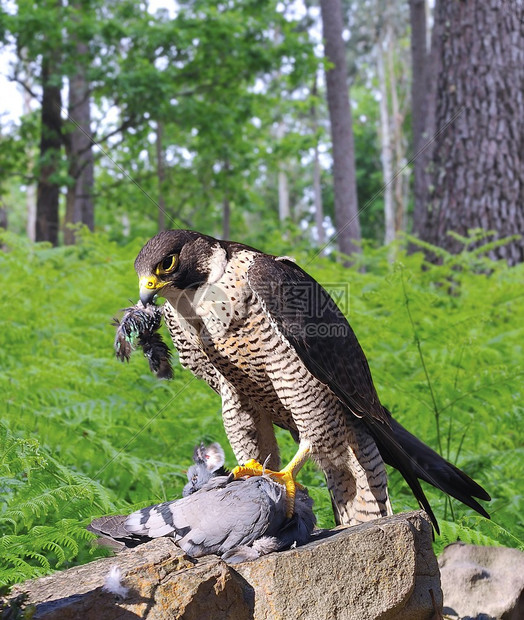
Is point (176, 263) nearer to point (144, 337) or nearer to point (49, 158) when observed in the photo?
point (144, 337)

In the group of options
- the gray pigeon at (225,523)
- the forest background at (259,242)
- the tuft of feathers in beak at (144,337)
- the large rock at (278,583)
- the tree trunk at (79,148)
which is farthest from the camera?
the tree trunk at (79,148)

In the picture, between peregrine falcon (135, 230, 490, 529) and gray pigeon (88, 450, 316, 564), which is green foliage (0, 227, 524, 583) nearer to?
gray pigeon (88, 450, 316, 564)

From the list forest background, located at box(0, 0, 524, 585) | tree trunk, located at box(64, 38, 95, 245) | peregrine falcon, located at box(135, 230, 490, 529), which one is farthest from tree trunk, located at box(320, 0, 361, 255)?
peregrine falcon, located at box(135, 230, 490, 529)

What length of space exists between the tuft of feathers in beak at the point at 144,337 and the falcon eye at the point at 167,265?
0.16 meters

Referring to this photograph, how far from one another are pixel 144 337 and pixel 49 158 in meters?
9.12

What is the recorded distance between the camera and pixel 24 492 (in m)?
2.63

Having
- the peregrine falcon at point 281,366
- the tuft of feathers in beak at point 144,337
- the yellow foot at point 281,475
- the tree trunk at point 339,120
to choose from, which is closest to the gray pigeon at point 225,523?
the yellow foot at point 281,475

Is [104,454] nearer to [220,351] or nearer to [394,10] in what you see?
[220,351]

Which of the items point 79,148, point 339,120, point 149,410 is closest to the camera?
point 149,410

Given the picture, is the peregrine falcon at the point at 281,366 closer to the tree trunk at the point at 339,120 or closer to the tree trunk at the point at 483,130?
the tree trunk at the point at 483,130

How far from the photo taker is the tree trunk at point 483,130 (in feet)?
22.8

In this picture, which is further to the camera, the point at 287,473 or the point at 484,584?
the point at 484,584

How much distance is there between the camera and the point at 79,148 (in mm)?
11359

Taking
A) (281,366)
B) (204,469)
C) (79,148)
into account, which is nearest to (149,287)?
(281,366)
